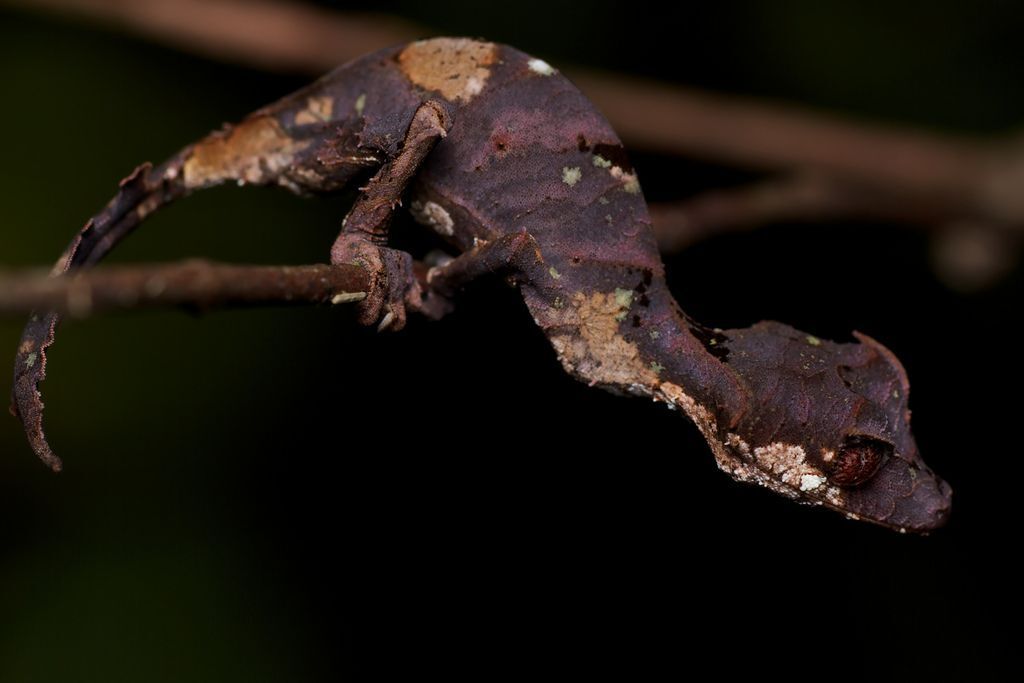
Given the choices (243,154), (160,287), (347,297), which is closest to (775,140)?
(243,154)

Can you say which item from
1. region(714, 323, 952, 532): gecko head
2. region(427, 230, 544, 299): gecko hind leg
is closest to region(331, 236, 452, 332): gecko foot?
region(427, 230, 544, 299): gecko hind leg

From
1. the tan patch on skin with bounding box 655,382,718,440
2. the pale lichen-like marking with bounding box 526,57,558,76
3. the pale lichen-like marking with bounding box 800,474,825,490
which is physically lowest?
the pale lichen-like marking with bounding box 800,474,825,490

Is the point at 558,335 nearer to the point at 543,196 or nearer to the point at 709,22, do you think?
the point at 543,196

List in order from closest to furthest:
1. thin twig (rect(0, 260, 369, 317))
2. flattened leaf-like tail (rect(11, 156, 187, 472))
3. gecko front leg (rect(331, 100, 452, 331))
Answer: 1. thin twig (rect(0, 260, 369, 317))
2. flattened leaf-like tail (rect(11, 156, 187, 472))
3. gecko front leg (rect(331, 100, 452, 331))

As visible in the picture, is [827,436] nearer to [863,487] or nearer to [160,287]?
[863,487]

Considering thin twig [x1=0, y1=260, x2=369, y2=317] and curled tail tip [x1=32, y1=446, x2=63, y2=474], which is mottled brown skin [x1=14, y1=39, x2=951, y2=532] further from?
thin twig [x1=0, y1=260, x2=369, y2=317]
